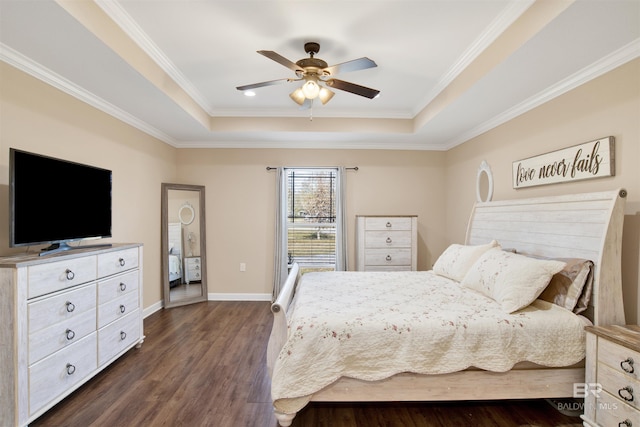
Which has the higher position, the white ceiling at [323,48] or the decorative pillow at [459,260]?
the white ceiling at [323,48]

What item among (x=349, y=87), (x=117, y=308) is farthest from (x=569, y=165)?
(x=117, y=308)

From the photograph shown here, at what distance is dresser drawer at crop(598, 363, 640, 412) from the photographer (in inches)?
58.6

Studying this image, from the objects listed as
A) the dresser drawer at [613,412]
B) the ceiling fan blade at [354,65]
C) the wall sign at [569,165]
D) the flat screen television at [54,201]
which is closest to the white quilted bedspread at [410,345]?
the dresser drawer at [613,412]

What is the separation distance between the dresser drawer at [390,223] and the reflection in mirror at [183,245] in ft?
8.30

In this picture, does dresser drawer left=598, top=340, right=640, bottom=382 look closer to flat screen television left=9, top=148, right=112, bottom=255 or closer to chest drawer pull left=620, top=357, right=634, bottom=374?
chest drawer pull left=620, top=357, right=634, bottom=374

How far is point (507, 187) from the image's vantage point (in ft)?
10.3

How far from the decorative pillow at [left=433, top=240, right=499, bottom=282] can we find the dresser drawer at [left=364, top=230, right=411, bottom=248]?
0.91 m

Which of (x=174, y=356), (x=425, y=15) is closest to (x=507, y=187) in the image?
(x=425, y=15)

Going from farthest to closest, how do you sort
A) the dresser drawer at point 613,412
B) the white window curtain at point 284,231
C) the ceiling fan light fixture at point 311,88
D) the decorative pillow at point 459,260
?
the white window curtain at point 284,231
the decorative pillow at point 459,260
the ceiling fan light fixture at point 311,88
the dresser drawer at point 613,412

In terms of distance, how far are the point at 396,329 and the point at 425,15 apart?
2.13m

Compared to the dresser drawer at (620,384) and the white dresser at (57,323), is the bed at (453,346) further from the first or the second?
the white dresser at (57,323)

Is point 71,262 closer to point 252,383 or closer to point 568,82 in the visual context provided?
point 252,383

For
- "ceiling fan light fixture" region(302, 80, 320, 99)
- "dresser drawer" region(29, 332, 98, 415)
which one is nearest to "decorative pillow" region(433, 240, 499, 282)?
"ceiling fan light fixture" region(302, 80, 320, 99)

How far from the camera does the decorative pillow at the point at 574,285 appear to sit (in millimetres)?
1952
